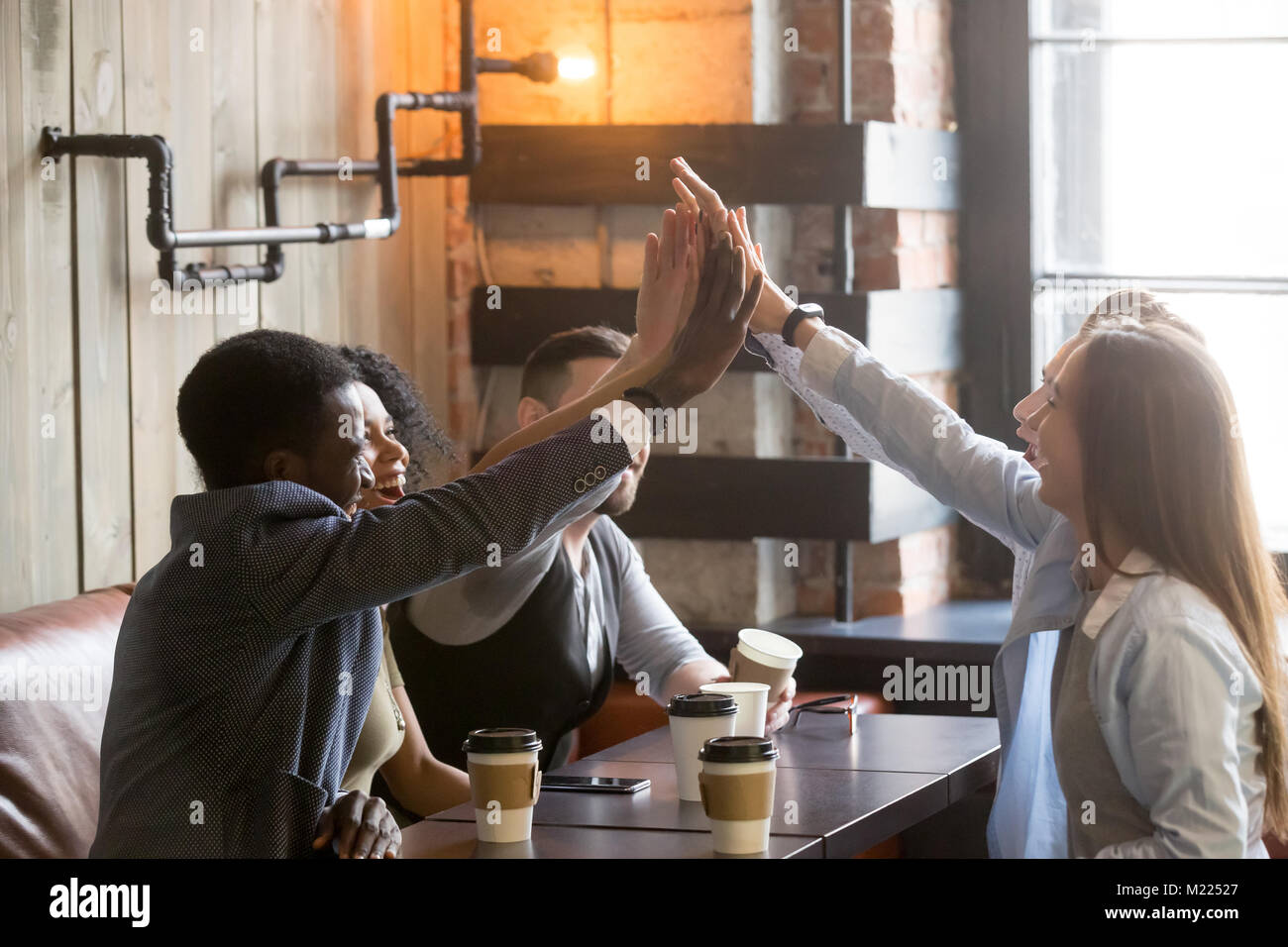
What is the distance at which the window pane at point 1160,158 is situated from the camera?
10.9 ft

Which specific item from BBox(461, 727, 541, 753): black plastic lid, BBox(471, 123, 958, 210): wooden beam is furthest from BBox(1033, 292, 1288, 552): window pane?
BBox(461, 727, 541, 753): black plastic lid

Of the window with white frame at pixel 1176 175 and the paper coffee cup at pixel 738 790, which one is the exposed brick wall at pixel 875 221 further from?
the paper coffee cup at pixel 738 790

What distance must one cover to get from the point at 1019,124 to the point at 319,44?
1.48 meters

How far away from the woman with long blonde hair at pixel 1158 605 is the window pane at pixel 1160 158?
1.85m

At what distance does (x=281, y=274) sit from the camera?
2.84 metres

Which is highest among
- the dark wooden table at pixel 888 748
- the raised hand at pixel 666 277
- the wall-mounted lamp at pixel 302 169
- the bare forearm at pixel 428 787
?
the wall-mounted lamp at pixel 302 169

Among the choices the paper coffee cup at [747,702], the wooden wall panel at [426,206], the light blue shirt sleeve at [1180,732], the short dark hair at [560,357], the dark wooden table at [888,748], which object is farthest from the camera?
the wooden wall panel at [426,206]

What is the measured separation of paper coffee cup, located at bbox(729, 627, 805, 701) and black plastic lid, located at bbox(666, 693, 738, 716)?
32 centimetres

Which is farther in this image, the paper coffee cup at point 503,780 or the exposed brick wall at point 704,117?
the exposed brick wall at point 704,117

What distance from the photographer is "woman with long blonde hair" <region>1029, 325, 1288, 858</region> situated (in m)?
1.50

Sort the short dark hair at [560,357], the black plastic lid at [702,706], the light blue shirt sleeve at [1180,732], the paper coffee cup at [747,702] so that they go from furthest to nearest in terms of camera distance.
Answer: the short dark hair at [560,357] → the paper coffee cup at [747,702] → the black plastic lid at [702,706] → the light blue shirt sleeve at [1180,732]

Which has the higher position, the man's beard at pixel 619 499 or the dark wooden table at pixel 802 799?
the man's beard at pixel 619 499

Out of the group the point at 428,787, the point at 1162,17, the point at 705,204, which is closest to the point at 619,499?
the point at 428,787

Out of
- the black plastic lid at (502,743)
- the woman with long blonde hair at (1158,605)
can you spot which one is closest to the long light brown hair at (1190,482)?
the woman with long blonde hair at (1158,605)
